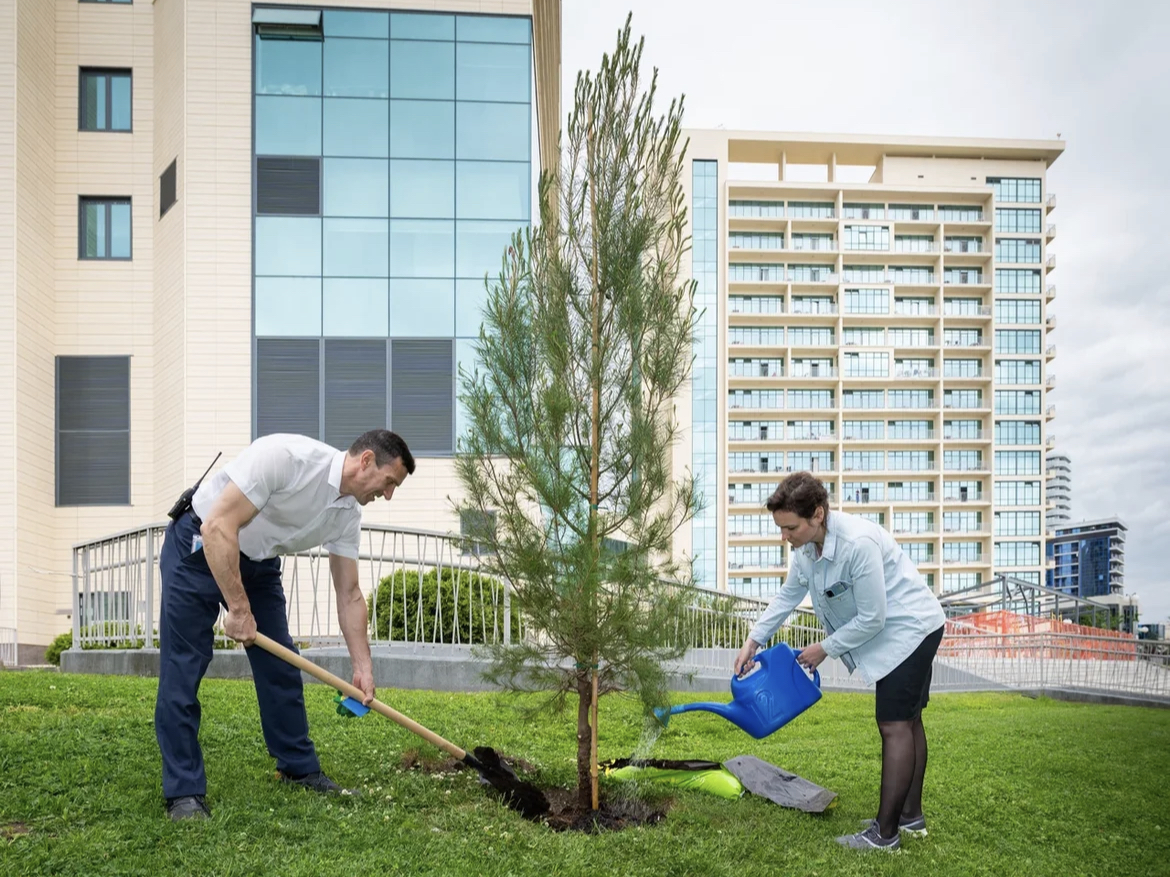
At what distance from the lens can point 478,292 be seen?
61.7 feet

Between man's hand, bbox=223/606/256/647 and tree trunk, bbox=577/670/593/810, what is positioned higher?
man's hand, bbox=223/606/256/647

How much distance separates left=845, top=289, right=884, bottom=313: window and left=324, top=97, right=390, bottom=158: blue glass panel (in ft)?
165

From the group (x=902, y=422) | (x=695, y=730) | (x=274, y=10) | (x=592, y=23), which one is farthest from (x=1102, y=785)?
(x=902, y=422)

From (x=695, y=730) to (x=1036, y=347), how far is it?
65653mm

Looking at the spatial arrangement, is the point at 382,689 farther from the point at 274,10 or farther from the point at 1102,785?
the point at 274,10

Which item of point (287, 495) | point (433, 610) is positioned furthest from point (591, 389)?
point (433, 610)

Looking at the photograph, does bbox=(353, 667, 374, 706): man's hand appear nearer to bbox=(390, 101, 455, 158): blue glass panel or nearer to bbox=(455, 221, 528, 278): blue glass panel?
bbox=(455, 221, 528, 278): blue glass panel

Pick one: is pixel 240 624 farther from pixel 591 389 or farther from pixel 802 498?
pixel 802 498

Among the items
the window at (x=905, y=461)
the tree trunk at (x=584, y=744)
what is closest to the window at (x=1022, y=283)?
the window at (x=905, y=461)

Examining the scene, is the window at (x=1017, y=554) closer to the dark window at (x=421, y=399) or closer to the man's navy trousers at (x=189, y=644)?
the dark window at (x=421, y=399)

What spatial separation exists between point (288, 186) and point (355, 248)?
1656 millimetres

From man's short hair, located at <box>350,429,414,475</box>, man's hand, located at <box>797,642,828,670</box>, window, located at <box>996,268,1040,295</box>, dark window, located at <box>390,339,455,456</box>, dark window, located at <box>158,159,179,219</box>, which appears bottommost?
man's hand, located at <box>797,642,828,670</box>

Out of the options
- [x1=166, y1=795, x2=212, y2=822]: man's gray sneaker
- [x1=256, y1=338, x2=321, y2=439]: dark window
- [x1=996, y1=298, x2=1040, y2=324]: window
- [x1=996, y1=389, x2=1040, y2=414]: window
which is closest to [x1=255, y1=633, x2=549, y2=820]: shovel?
[x1=166, y1=795, x2=212, y2=822]: man's gray sneaker

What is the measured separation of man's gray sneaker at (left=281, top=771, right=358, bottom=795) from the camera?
5.10m
